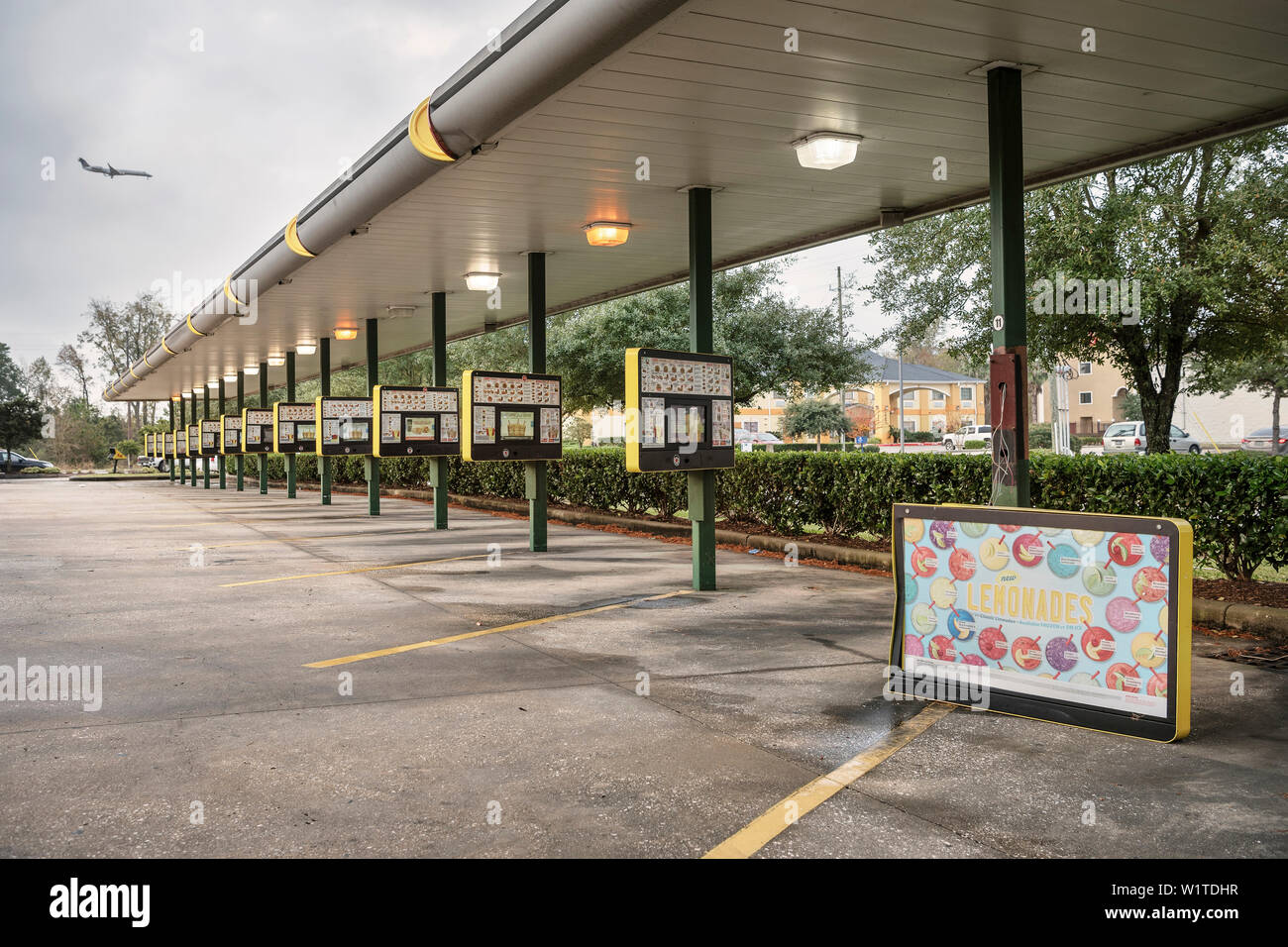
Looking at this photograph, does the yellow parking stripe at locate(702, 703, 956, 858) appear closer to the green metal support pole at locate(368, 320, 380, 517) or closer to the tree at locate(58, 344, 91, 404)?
the green metal support pole at locate(368, 320, 380, 517)

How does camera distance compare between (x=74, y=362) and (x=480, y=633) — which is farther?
(x=74, y=362)

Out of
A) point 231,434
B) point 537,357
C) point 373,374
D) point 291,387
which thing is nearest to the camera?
point 537,357

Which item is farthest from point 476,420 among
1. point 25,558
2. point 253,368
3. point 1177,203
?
point 253,368

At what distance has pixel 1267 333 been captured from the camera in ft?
44.3

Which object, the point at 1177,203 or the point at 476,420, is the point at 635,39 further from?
the point at 1177,203

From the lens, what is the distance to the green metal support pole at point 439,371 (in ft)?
51.4

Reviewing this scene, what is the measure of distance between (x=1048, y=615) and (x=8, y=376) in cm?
13914

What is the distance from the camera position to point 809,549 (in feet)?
38.0

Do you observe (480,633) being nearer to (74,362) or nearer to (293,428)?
(293,428)

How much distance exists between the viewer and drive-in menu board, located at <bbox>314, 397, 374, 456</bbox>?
19125 millimetres

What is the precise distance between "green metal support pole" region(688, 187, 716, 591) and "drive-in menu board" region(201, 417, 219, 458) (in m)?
26.8

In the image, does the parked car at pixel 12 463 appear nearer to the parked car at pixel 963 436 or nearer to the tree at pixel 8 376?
the parked car at pixel 963 436
